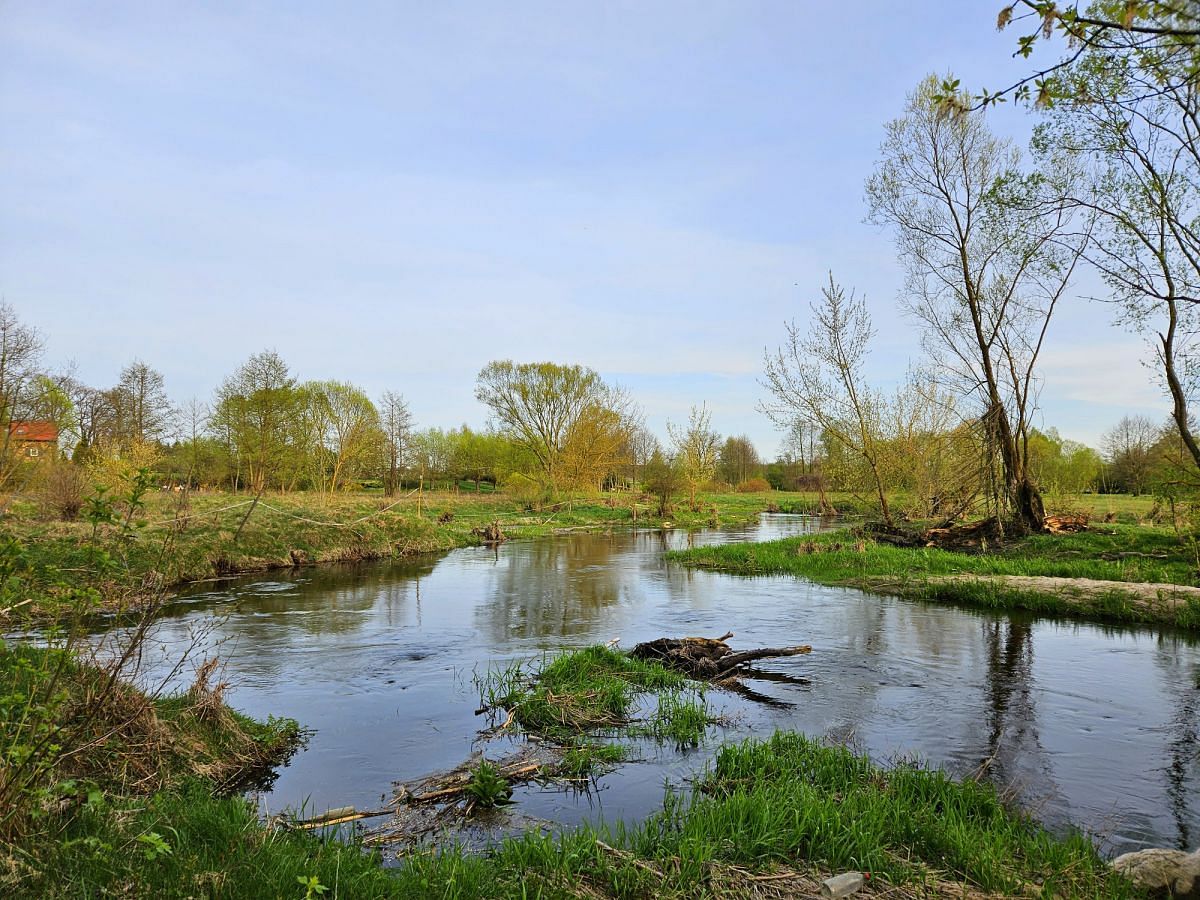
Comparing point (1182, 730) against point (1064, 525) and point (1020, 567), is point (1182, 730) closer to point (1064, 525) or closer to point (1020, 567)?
point (1020, 567)

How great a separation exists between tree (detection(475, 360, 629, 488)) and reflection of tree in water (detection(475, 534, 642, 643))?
21.8 meters

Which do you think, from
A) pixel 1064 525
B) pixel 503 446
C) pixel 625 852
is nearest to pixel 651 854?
pixel 625 852

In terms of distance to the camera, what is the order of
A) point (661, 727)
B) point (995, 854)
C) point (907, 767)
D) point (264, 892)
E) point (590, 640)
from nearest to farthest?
1. point (264, 892)
2. point (995, 854)
3. point (907, 767)
4. point (661, 727)
5. point (590, 640)

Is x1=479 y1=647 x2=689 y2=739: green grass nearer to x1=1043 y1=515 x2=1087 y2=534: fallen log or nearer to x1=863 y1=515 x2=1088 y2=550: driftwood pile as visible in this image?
x1=863 y1=515 x2=1088 y2=550: driftwood pile

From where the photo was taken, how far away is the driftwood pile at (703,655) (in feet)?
30.4

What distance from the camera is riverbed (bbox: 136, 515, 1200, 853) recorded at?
585 centimetres

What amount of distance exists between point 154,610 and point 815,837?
433 cm

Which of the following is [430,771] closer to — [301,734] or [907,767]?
[301,734]

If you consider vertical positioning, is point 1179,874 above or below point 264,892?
below

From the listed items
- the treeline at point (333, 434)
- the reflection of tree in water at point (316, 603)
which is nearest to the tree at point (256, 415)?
the treeline at point (333, 434)

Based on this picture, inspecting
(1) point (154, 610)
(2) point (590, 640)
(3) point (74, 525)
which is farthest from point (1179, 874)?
(3) point (74, 525)

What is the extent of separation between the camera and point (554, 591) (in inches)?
677

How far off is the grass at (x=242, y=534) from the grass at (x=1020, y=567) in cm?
1123

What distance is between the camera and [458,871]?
3.88m
